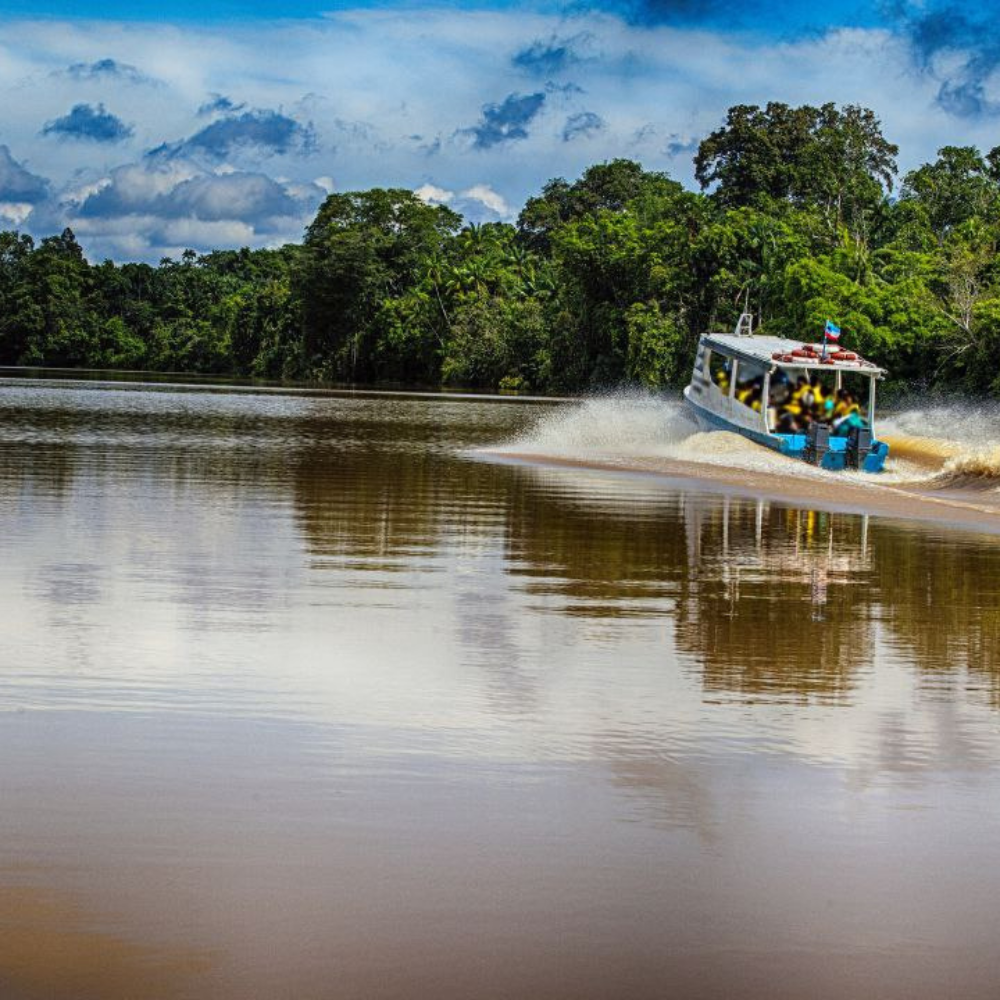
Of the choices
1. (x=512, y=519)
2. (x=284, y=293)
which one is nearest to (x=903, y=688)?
(x=512, y=519)

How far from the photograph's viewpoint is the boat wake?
25812mm

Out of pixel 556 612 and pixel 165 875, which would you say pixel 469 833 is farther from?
pixel 556 612

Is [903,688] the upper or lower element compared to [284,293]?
lower

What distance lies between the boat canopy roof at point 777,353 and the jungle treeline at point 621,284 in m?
19.5

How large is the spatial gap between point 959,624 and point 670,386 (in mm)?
68637

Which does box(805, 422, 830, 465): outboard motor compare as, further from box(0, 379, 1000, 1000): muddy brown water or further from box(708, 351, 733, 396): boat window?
box(0, 379, 1000, 1000): muddy brown water

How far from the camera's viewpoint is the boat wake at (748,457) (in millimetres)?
25812

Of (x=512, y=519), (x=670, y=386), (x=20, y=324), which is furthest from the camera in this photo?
(x=20, y=324)

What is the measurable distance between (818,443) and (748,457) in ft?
6.52

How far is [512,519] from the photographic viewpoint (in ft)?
61.4

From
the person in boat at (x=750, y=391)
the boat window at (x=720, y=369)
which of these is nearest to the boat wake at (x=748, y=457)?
the person in boat at (x=750, y=391)

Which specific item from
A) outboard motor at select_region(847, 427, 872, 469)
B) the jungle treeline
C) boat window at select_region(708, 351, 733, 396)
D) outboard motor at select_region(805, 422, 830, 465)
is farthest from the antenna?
the jungle treeline

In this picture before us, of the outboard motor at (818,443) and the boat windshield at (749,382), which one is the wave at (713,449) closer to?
the outboard motor at (818,443)

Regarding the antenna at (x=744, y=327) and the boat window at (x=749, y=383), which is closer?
the boat window at (x=749, y=383)
